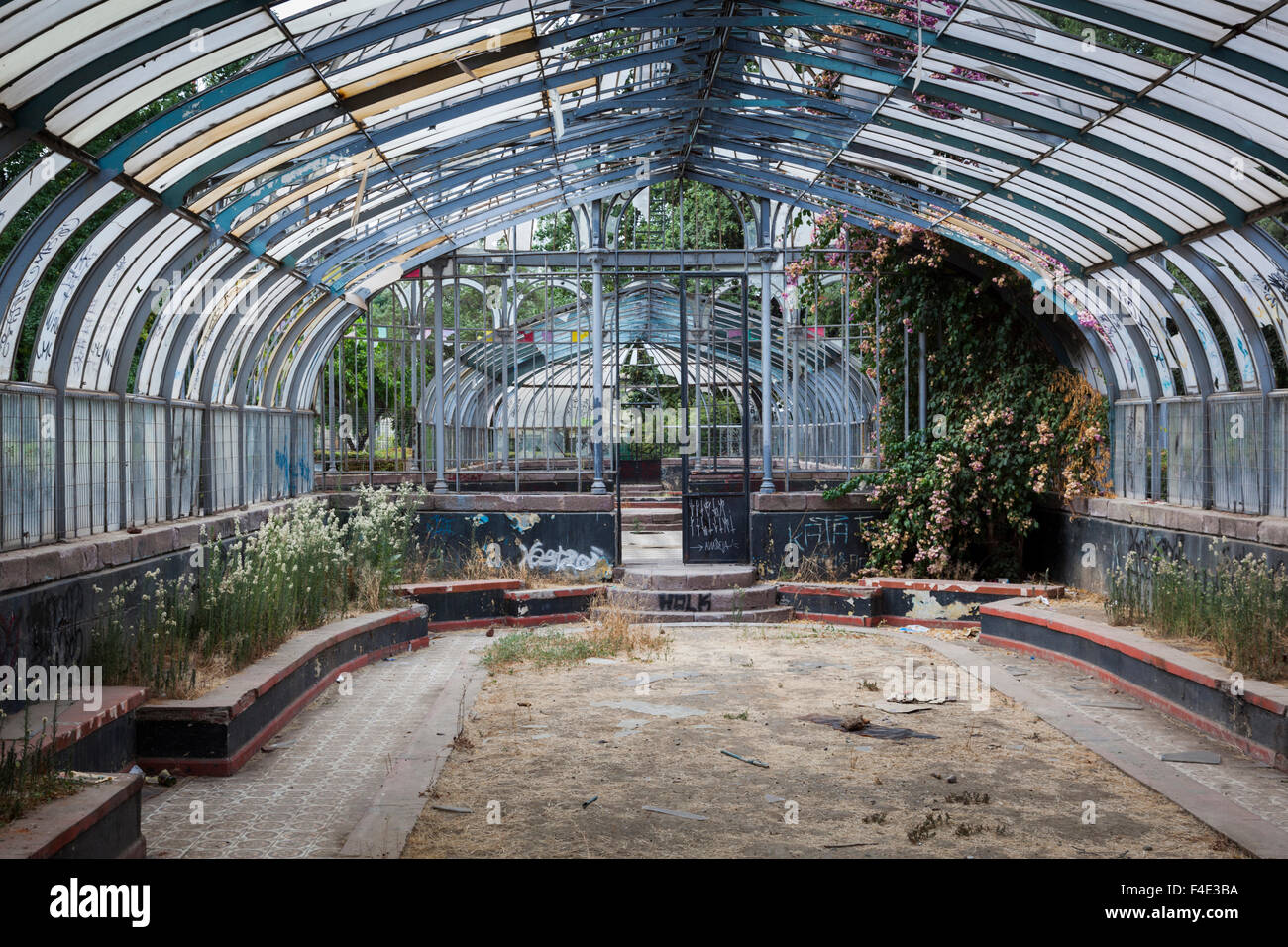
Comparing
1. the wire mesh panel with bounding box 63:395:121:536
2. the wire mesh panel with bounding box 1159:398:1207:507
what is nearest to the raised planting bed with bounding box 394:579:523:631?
the wire mesh panel with bounding box 63:395:121:536

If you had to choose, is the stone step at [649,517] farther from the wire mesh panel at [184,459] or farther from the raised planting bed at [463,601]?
the wire mesh panel at [184,459]

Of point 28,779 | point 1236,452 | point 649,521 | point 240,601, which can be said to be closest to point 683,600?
point 1236,452

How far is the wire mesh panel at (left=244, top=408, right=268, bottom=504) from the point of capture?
15172 mm

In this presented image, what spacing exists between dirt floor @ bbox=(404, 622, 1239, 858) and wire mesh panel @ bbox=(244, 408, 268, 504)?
5412mm

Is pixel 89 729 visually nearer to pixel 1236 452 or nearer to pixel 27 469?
pixel 27 469

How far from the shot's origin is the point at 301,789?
24.6 ft

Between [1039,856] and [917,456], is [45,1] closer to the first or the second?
[1039,856]

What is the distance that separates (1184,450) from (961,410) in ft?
14.0

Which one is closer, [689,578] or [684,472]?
[689,578]

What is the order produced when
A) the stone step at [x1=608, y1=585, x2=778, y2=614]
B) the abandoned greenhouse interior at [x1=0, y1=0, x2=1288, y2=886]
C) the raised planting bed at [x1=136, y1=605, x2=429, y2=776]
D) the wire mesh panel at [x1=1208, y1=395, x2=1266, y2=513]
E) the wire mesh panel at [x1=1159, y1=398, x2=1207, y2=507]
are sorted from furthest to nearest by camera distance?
the stone step at [x1=608, y1=585, x2=778, y2=614] → the wire mesh panel at [x1=1159, y1=398, x2=1207, y2=507] → the wire mesh panel at [x1=1208, y1=395, x2=1266, y2=513] → the raised planting bed at [x1=136, y1=605, x2=429, y2=776] → the abandoned greenhouse interior at [x1=0, y1=0, x2=1288, y2=886]

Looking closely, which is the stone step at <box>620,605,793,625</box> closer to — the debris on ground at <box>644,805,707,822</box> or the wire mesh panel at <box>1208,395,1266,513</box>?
the wire mesh panel at <box>1208,395,1266,513</box>

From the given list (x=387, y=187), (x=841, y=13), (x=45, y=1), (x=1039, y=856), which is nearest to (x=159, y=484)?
(x=387, y=187)

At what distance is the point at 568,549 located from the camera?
1688cm

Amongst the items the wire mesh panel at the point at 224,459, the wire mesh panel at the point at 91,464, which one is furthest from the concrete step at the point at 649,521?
the wire mesh panel at the point at 91,464
